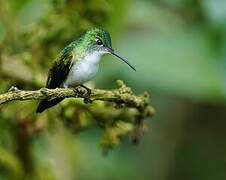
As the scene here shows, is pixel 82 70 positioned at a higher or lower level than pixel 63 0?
lower

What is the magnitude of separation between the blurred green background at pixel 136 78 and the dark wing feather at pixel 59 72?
338mm

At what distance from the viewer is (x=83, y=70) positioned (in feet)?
6.14

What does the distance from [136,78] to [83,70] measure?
5.33 ft

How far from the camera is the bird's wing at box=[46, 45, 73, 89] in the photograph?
1941mm

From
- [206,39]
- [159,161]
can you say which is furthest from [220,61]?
[159,161]

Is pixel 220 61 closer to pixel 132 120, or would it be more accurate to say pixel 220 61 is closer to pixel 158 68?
pixel 158 68

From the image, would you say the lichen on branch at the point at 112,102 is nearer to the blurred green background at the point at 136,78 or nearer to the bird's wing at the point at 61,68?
the bird's wing at the point at 61,68

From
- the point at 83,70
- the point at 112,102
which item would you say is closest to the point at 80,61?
the point at 83,70

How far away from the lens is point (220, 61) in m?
2.92

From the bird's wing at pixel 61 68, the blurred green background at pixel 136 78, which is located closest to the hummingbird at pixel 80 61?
the bird's wing at pixel 61 68

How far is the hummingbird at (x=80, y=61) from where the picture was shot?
185 centimetres

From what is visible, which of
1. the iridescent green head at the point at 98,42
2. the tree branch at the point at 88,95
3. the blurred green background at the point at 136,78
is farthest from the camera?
the blurred green background at the point at 136,78

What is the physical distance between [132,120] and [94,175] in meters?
1.48

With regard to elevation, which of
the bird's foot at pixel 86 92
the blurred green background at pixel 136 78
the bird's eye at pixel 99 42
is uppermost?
the blurred green background at pixel 136 78
